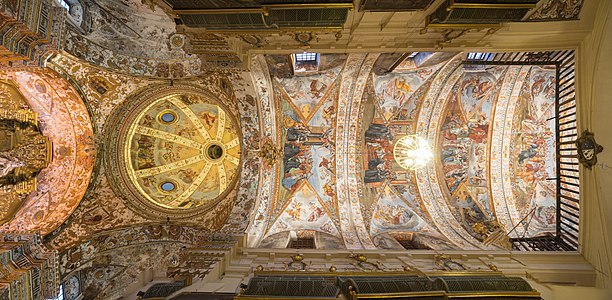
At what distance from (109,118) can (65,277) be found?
5489mm

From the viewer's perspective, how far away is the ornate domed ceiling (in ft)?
37.6

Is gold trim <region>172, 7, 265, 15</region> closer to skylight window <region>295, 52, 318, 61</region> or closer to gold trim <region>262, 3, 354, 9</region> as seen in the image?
gold trim <region>262, 3, 354, 9</region>

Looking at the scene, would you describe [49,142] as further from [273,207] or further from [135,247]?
[273,207]

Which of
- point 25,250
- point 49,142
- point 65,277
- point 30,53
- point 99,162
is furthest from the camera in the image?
point 99,162

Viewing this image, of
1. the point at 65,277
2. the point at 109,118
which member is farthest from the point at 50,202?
the point at 109,118

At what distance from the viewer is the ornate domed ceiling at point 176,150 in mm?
11445

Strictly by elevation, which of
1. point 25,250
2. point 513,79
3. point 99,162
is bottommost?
point 25,250

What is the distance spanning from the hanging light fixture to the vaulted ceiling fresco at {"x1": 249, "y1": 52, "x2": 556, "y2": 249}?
0.81ft

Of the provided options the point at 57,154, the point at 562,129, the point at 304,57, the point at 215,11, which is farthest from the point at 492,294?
the point at 57,154

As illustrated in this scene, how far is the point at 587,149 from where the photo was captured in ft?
23.8

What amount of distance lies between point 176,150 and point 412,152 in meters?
10.6

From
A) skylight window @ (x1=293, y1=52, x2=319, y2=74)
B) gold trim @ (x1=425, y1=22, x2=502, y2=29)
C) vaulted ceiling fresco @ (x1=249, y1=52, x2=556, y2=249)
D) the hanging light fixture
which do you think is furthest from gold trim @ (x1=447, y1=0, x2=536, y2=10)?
the hanging light fixture

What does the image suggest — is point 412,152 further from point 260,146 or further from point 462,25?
point 462,25

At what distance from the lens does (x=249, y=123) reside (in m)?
11.2
